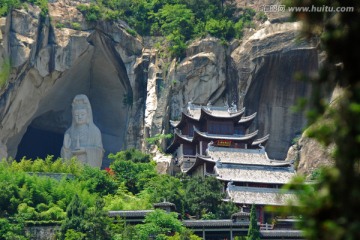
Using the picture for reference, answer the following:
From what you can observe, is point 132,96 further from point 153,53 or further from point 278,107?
point 278,107

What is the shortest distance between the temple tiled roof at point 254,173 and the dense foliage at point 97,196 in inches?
65.0

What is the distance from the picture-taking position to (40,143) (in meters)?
45.3

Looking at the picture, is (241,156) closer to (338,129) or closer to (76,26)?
(76,26)

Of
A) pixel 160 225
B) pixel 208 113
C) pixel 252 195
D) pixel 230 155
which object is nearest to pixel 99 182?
pixel 252 195

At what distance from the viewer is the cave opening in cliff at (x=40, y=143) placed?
4497 centimetres

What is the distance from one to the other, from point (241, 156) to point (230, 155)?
0.45 m

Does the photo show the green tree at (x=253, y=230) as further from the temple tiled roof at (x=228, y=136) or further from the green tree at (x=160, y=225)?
the temple tiled roof at (x=228, y=136)

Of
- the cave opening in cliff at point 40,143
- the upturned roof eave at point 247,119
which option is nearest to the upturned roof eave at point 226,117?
the upturned roof eave at point 247,119

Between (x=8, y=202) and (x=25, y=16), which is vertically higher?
(x=25, y=16)

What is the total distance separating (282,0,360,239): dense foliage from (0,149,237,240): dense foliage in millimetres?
23631

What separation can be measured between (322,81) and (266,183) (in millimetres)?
32548

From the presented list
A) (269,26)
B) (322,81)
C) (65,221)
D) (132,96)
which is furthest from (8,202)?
(322,81)

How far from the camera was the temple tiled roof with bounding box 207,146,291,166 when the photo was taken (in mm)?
39000

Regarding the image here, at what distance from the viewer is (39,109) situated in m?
43.6
